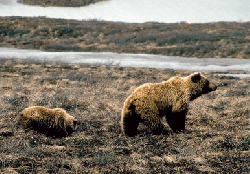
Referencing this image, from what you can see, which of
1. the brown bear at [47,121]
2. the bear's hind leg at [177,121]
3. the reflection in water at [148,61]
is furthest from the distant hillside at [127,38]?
the brown bear at [47,121]

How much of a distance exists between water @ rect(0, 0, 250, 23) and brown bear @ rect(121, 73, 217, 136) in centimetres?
4677

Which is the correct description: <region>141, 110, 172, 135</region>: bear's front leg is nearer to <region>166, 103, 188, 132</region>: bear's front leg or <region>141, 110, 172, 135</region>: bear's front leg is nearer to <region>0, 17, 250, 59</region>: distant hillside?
<region>166, 103, 188, 132</region>: bear's front leg

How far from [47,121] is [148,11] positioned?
52.9 m

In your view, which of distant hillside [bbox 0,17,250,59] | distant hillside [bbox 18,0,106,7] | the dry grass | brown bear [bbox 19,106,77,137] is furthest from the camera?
distant hillside [bbox 18,0,106,7]

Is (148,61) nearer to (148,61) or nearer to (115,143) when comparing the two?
(148,61)

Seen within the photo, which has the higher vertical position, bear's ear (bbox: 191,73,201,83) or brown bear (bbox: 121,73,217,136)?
bear's ear (bbox: 191,73,201,83)

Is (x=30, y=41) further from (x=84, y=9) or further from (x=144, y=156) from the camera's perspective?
(x=144, y=156)

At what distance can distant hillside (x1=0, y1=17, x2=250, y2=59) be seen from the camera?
2978cm

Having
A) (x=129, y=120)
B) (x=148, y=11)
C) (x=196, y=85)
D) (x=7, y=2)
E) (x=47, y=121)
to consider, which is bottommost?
(x=47, y=121)

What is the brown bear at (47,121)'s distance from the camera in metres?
6.58

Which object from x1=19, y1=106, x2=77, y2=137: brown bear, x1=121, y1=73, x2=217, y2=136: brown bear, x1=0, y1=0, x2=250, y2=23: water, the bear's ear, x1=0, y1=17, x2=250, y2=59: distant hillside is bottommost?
x1=19, y1=106, x2=77, y2=137: brown bear

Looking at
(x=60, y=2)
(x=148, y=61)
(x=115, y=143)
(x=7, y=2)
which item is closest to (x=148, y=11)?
(x=60, y=2)

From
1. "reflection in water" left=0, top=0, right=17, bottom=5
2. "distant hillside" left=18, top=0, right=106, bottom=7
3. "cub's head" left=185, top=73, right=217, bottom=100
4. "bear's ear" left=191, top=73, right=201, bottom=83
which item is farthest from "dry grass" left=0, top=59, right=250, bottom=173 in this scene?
"reflection in water" left=0, top=0, right=17, bottom=5

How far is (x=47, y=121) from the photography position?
676cm
